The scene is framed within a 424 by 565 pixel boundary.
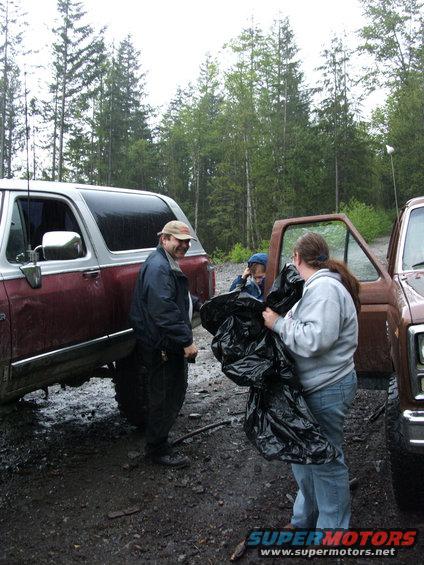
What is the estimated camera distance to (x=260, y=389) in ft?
8.61

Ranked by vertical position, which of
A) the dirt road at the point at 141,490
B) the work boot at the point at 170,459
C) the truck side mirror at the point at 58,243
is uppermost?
the truck side mirror at the point at 58,243

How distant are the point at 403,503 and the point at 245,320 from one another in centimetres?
152

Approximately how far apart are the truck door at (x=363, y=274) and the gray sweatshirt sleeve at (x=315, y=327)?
5.04 feet

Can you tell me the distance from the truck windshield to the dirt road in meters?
1.50

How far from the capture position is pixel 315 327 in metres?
2.42

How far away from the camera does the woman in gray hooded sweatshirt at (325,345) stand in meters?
2.44

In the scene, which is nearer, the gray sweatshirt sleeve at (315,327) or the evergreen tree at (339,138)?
the gray sweatshirt sleeve at (315,327)

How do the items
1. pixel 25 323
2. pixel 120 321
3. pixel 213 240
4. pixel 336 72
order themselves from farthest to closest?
pixel 213 240, pixel 336 72, pixel 120 321, pixel 25 323

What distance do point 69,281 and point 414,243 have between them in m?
2.70

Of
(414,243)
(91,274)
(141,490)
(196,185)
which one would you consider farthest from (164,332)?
(196,185)

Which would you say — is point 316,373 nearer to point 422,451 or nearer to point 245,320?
point 245,320

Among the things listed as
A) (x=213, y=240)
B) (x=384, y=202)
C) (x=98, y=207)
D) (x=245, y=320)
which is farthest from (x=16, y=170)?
(x=245, y=320)

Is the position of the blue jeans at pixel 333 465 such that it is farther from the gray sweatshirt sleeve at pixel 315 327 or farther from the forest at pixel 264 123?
the forest at pixel 264 123

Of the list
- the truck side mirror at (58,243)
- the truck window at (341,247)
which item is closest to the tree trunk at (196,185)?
the truck window at (341,247)
